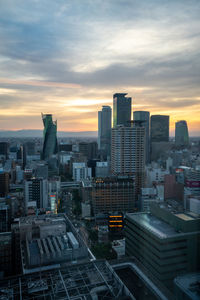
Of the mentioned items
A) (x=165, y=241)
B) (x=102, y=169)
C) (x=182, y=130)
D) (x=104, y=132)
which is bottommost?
(x=102, y=169)

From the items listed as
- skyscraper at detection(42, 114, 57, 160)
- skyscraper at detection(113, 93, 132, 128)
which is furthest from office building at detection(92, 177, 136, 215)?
skyscraper at detection(42, 114, 57, 160)

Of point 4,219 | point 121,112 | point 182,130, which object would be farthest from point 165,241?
point 121,112

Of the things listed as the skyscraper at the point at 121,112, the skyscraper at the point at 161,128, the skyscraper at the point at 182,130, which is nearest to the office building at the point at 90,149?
the skyscraper at the point at 121,112

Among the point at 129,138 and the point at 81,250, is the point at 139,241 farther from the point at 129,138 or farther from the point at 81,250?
the point at 129,138

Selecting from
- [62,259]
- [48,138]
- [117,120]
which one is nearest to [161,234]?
[62,259]

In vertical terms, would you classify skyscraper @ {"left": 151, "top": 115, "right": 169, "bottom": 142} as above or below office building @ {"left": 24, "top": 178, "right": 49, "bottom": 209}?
above

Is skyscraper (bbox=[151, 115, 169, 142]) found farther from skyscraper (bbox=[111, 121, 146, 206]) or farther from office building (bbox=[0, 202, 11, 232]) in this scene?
office building (bbox=[0, 202, 11, 232])

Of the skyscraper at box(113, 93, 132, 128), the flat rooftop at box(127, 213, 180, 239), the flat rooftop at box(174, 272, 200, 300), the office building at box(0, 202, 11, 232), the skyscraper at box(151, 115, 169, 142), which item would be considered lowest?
the office building at box(0, 202, 11, 232)

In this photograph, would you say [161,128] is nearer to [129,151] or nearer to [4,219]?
[129,151]

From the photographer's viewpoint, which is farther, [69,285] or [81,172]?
[81,172]
